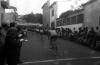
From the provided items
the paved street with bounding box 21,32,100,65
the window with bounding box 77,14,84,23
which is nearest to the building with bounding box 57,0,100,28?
the window with bounding box 77,14,84,23

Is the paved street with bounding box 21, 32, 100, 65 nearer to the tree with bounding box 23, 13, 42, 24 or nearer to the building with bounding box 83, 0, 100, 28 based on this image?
the building with bounding box 83, 0, 100, 28

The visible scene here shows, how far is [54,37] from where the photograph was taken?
14508 millimetres

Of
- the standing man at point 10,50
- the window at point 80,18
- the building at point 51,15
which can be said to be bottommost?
the standing man at point 10,50

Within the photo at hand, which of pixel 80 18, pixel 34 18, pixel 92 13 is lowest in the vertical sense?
pixel 80 18

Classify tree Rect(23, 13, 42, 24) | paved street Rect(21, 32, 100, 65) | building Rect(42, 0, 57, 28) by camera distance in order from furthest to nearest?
tree Rect(23, 13, 42, 24) < building Rect(42, 0, 57, 28) < paved street Rect(21, 32, 100, 65)

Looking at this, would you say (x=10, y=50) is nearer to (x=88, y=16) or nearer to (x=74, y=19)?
(x=88, y=16)

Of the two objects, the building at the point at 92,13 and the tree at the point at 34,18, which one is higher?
the tree at the point at 34,18

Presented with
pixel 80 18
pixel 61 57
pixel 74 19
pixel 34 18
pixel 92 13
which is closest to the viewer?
pixel 61 57

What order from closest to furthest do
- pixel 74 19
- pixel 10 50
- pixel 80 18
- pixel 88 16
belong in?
pixel 10 50 → pixel 88 16 → pixel 80 18 → pixel 74 19

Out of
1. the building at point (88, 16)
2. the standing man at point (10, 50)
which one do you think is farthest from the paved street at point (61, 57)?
the building at point (88, 16)

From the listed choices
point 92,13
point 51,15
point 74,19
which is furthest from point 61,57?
point 51,15

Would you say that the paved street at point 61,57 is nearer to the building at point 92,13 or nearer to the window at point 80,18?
the building at point 92,13

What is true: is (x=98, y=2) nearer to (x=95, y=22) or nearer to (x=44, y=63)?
(x=95, y=22)

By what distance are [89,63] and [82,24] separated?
1894 cm
